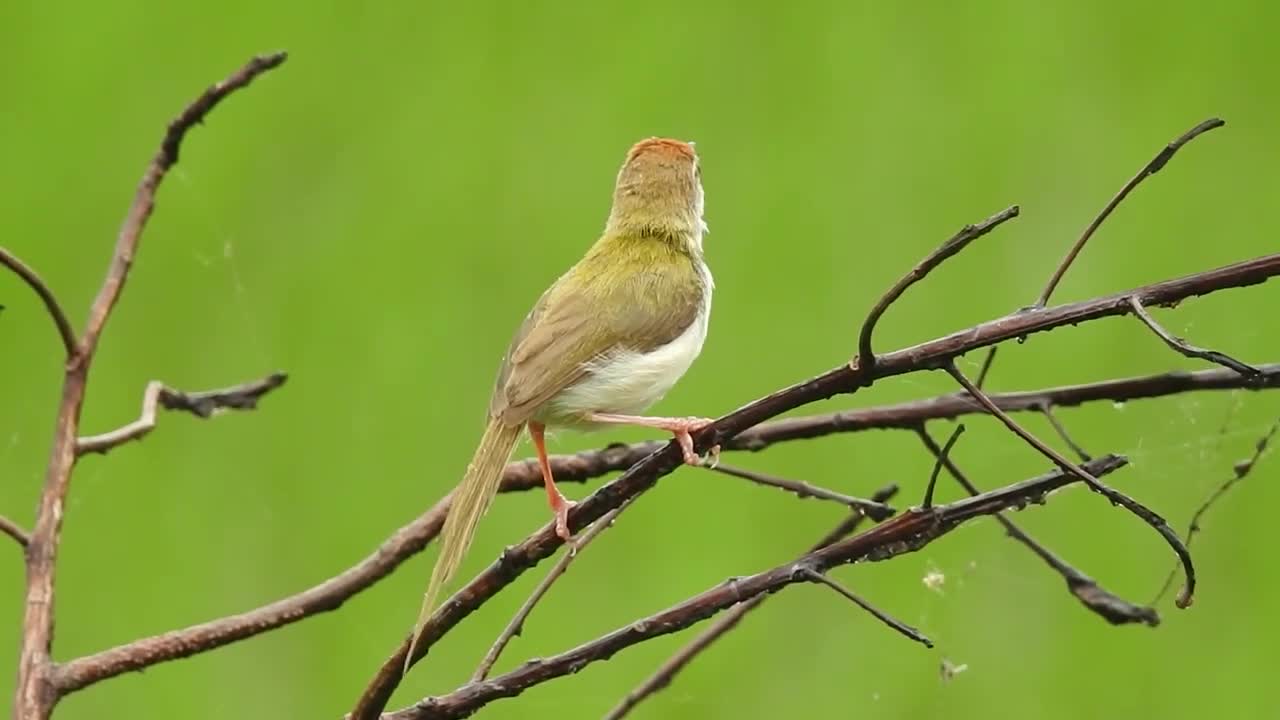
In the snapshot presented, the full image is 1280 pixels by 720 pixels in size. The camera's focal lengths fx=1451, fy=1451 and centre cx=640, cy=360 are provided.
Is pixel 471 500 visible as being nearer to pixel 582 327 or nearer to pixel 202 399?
pixel 582 327

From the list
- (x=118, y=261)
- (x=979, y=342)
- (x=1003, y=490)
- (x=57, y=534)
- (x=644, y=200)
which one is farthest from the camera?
(x=644, y=200)

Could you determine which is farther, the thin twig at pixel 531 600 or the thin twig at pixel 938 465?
the thin twig at pixel 531 600

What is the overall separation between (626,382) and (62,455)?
0.45 meters

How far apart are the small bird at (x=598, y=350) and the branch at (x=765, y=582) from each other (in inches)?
8.2

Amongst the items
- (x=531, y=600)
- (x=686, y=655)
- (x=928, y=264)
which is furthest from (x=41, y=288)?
(x=928, y=264)

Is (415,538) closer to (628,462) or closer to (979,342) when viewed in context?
(628,462)

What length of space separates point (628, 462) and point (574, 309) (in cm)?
16

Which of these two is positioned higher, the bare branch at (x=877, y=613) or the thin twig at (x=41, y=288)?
the thin twig at (x=41, y=288)

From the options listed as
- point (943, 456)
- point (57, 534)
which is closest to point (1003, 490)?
point (943, 456)

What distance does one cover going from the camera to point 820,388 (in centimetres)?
72

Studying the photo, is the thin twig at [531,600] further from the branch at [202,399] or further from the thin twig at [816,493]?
the branch at [202,399]

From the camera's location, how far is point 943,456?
0.84 metres

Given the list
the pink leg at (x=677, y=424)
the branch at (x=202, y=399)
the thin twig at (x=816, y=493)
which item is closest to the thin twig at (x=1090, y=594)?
the thin twig at (x=816, y=493)

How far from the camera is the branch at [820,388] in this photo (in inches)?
26.7
